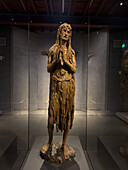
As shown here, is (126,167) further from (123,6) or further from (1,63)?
(1,63)

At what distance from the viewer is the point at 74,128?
356cm

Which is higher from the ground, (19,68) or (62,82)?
(19,68)

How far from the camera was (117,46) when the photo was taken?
210 cm

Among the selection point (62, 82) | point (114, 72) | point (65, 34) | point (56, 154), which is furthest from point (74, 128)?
point (65, 34)

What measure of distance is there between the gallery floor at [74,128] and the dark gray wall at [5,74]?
231mm

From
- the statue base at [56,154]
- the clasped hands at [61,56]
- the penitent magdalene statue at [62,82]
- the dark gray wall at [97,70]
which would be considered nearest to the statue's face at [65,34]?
the penitent magdalene statue at [62,82]

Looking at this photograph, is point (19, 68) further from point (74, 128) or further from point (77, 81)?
point (74, 128)

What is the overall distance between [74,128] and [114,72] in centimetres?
196

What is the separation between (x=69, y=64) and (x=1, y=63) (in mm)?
1211

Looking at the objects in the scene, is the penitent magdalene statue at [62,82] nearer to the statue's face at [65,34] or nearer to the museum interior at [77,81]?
the statue's face at [65,34]

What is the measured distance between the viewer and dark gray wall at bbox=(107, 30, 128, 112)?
6.84 ft

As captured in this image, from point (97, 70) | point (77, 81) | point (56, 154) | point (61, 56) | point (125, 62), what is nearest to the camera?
point (125, 62)

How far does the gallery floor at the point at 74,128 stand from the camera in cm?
229

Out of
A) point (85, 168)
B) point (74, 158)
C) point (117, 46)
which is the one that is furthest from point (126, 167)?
point (117, 46)
